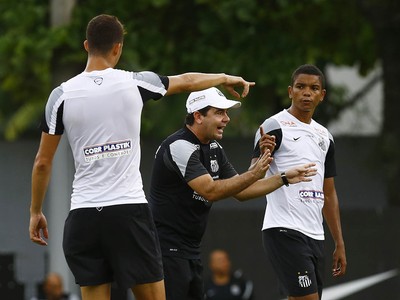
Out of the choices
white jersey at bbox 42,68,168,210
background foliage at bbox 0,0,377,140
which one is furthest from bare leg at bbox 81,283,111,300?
background foliage at bbox 0,0,377,140

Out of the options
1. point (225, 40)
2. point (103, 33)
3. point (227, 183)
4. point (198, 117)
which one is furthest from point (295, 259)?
point (225, 40)

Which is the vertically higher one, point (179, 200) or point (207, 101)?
point (207, 101)

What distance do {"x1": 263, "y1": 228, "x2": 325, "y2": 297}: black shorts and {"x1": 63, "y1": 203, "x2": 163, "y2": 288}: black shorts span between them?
159cm

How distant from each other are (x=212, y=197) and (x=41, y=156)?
51.8 inches

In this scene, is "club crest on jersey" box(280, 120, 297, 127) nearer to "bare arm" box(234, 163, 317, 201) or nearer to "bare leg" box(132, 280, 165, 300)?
"bare arm" box(234, 163, 317, 201)

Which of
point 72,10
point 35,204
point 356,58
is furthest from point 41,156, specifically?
point 356,58

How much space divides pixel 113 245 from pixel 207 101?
154cm

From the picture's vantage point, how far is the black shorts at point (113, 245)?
714 centimetres

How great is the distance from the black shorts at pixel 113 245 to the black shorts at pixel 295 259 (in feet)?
5.22

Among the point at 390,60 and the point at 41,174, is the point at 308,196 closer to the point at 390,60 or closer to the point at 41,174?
the point at 41,174

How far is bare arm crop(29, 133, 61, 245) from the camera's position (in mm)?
7145

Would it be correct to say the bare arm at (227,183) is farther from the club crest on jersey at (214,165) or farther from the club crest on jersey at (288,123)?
the club crest on jersey at (288,123)

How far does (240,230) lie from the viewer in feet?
48.2

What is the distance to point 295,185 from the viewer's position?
8.62 meters
